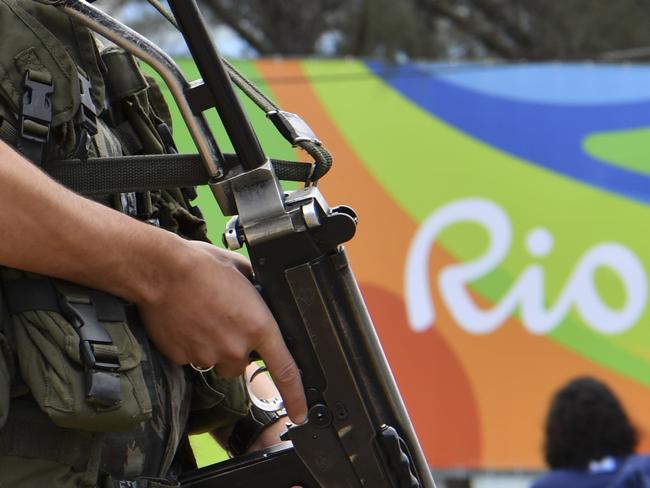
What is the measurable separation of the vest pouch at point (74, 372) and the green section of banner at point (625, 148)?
4212 millimetres

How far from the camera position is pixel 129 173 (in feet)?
4.26

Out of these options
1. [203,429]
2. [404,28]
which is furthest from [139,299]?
[404,28]

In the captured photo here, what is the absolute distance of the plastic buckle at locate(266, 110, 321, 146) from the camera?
4.64 feet

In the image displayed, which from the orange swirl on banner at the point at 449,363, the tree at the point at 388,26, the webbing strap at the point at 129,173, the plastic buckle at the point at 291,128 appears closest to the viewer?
the webbing strap at the point at 129,173

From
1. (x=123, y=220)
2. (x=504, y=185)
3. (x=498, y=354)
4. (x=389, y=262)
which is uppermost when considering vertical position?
(x=123, y=220)

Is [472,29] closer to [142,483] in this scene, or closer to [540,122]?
[540,122]

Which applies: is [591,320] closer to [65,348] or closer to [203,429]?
[203,429]

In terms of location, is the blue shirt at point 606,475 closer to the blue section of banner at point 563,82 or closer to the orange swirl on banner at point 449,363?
the orange swirl on banner at point 449,363

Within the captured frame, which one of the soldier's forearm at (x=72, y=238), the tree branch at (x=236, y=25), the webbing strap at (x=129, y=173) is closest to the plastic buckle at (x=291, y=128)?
the webbing strap at (x=129, y=173)

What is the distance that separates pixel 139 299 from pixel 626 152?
422 centimetres

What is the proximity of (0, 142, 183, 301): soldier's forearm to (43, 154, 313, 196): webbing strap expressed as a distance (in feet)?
0.27

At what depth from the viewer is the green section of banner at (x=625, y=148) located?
16.7ft

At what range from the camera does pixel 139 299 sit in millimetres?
1248

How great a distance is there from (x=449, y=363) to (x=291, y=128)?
3754mm
